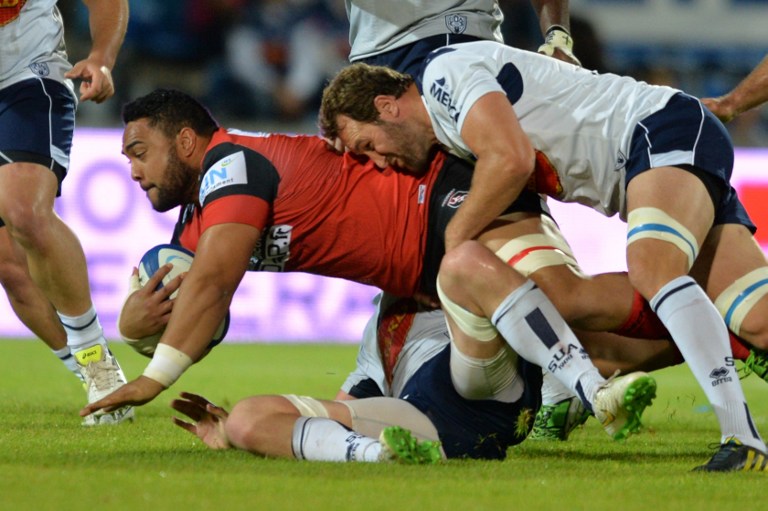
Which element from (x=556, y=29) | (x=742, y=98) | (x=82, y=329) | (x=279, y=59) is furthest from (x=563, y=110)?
(x=279, y=59)

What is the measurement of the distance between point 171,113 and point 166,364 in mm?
1077

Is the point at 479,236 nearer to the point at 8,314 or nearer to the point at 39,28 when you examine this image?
the point at 39,28

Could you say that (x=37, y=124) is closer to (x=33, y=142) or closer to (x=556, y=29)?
(x=33, y=142)

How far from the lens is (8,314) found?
1001 cm

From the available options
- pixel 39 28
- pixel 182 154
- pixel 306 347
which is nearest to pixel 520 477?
pixel 182 154

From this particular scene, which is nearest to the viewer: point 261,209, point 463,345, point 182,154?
point 463,345

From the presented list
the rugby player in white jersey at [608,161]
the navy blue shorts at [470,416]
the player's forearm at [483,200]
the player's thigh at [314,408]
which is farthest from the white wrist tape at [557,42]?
the player's thigh at [314,408]

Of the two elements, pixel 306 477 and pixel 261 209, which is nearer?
pixel 306 477

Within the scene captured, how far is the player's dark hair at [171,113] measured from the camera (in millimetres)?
4734

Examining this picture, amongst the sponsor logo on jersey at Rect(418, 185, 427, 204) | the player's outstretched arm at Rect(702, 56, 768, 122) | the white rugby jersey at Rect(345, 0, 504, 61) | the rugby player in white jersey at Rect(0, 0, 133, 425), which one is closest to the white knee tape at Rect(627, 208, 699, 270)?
the sponsor logo on jersey at Rect(418, 185, 427, 204)

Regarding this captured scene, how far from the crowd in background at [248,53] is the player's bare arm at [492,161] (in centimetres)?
733

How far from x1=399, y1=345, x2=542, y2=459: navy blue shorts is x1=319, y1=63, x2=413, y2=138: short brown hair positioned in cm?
95

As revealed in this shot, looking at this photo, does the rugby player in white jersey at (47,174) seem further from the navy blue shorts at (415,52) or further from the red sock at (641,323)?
the red sock at (641,323)

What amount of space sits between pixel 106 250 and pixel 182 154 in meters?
5.34
